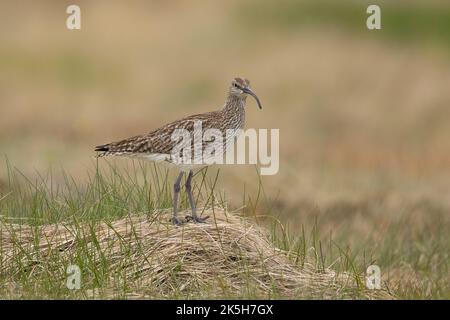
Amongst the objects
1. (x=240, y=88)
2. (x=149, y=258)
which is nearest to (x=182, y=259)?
(x=149, y=258)

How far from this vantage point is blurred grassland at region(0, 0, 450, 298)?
80.5ft

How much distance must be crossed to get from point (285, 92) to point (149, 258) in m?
21.8

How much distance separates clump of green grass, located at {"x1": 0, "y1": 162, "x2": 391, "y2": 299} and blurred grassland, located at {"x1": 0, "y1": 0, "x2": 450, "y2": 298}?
882cm

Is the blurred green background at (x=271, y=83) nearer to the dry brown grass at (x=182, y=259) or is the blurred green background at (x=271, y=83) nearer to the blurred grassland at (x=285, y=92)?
the blurred grassland at (x=285, y=92)

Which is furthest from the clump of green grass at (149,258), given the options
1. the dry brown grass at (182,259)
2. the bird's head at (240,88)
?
the bird's head at (240,88)

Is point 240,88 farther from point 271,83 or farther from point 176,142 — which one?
point 271,83

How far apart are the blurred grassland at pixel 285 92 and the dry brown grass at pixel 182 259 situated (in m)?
9.20

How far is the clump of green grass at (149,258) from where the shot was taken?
A: 11344 millimetres

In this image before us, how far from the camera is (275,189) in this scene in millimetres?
23031

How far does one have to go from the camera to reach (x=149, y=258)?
11703 mm

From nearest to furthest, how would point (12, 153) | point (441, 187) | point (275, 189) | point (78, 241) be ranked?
point (78, 241), point (275, 189), point (441, 187), point (12, 153)

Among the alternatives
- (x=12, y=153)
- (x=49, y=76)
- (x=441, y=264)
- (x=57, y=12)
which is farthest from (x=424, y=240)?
(x=57, y=12)
